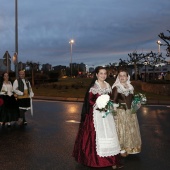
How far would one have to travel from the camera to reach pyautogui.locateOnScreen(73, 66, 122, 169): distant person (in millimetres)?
5730

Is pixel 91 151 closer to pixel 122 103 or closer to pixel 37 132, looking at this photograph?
pixel 122 103

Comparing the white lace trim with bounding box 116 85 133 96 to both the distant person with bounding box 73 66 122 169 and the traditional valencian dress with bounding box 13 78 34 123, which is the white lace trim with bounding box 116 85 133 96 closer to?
the distant person with bounding box 73 66 122 169

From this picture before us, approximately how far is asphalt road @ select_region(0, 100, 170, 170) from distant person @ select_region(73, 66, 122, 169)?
25cm

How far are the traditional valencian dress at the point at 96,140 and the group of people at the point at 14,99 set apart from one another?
192 inches

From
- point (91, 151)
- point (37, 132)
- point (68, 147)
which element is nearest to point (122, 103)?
point (91, 151)

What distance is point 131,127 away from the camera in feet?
21.7

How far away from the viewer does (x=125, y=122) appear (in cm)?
659

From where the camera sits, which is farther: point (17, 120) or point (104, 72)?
point (17, 120)

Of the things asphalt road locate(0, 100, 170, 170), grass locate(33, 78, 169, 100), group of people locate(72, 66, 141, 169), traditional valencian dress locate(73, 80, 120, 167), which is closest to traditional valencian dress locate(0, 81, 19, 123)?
asphalt road locate(0, 100, 170, 170)

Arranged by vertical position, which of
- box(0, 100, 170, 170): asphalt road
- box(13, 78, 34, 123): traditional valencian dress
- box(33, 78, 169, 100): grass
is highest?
box(13, 78, 34, 123): traditional valencian dress

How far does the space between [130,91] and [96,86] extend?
96 centimetres

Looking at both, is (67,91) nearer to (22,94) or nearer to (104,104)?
(22,94)

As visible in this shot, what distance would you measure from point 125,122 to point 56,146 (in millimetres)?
1889

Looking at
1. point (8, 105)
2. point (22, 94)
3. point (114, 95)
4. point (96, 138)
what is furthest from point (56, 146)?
point (22, 94)
